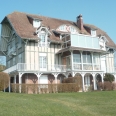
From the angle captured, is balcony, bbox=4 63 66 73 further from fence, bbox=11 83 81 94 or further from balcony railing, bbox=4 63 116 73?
fence, bbox=11 83 81 94

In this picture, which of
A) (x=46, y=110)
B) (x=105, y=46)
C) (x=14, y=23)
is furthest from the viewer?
(x=105, y=46)

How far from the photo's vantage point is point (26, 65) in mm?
28094

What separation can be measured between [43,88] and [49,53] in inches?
301

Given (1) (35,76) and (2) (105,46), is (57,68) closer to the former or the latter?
(1) (35,76)

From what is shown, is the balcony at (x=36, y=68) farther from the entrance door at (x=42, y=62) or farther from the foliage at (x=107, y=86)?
the foliage at (x=107, y=86)

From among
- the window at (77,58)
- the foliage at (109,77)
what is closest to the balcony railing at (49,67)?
the window at (77,58)

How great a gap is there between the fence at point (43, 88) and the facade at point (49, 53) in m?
3.49

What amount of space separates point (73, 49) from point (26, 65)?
679 cm

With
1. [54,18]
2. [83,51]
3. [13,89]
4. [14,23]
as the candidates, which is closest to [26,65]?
[13,89]

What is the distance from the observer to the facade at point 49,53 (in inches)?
1131

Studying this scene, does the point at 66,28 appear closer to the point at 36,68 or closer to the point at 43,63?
the point at 43,63

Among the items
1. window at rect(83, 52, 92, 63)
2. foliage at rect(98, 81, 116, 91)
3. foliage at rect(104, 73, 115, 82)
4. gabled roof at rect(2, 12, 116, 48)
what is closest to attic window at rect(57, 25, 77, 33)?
gabled roof at rect(2, 12, 116, 48)

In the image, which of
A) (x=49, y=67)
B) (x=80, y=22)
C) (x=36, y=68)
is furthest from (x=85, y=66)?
(x=80, y=22)

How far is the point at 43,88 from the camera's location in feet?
79.2
